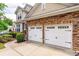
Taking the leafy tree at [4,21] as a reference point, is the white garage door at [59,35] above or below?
below

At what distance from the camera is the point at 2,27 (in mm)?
13531

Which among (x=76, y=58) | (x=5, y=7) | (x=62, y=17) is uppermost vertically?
(x=5, y=7)

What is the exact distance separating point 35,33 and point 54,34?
9.10ft

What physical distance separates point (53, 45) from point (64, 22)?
5.74ft

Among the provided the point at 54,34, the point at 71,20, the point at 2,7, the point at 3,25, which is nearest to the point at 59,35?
the point at 54,34

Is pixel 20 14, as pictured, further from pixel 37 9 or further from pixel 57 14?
pixel 57 14

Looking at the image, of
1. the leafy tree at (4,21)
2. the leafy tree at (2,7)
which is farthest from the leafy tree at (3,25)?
the leafy tree at (2,7)

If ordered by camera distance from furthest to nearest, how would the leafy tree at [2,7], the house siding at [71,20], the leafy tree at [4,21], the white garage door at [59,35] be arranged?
the leafy tree at [2,7]
the leafy tree at [4,21]
the white garage door at [59,35]
the house siding at [71,20]

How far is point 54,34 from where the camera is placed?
10.9 metres

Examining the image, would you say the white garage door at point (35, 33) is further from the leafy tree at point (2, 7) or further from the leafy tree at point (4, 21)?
the leafy tree at point (2, 7)

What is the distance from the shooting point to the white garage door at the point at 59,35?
9.50 m

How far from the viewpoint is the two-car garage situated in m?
9.59

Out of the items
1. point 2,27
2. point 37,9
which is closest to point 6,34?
point 2,27

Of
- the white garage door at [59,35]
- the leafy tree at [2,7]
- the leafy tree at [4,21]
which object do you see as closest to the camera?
the white garage door at [59,35]
